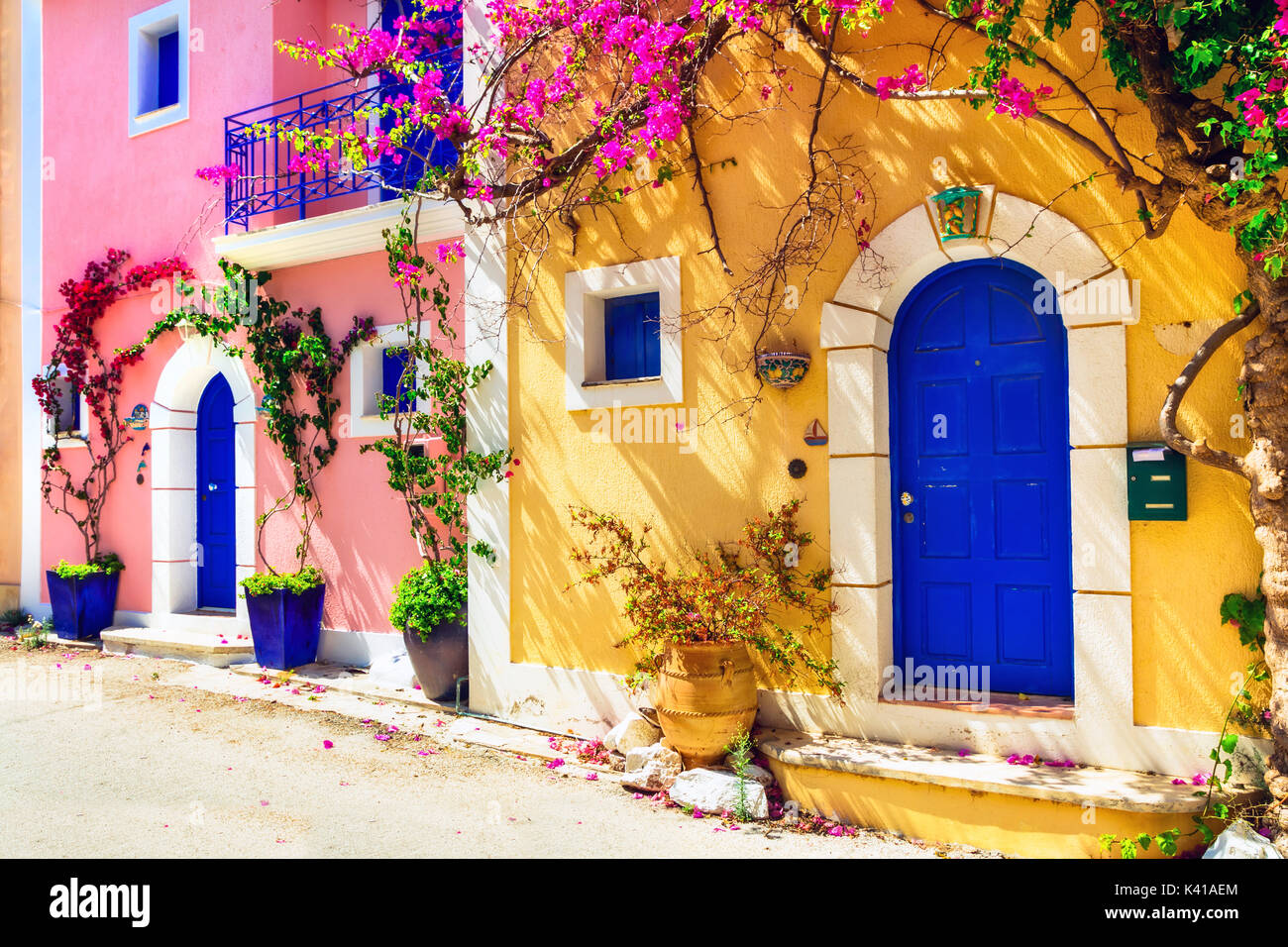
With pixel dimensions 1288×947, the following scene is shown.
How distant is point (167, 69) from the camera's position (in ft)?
31.0

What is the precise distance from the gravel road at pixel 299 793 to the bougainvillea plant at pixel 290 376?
4.74ft

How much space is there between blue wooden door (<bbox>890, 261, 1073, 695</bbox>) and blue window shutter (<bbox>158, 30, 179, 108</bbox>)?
8433 millimetres

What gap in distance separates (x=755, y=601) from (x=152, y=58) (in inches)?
351

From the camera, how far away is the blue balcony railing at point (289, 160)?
25.2ft

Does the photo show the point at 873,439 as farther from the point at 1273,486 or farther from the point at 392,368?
the point at 392,368

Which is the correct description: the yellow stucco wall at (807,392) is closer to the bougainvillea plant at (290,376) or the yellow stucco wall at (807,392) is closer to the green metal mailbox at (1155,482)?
the green metal mailbox at (1155,482)

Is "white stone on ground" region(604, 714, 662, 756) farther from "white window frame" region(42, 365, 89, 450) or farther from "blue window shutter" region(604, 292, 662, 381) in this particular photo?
"white window frame" region(42, 365, 89, 450)

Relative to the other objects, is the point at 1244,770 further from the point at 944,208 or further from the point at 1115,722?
the point at 944,208

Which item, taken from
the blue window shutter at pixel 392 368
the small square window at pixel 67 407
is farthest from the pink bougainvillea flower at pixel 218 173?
the small square window at pixel 67 407

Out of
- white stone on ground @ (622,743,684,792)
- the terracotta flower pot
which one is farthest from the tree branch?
white stone on ground @ (622,743,684,792)

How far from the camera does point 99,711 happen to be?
6.72 m

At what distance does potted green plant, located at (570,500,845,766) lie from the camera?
4.88 metres

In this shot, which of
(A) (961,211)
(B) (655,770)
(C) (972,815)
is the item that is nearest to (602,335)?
(A) (961,211)
